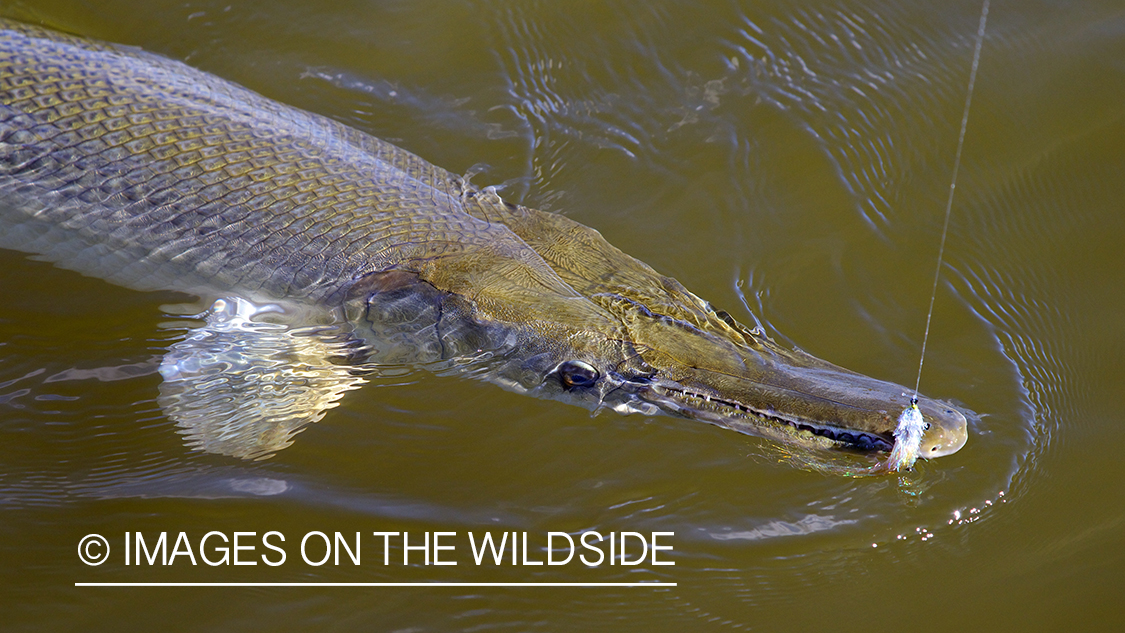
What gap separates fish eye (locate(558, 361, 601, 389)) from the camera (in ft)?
10.9

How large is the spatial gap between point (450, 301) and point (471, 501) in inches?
32.2

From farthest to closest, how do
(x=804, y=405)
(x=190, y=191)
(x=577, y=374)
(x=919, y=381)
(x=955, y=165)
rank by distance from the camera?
(x=955, y=165) → (x=919, y=381) → (x=190, y=191) → (x=577, y=374) → (x=804, y=405)

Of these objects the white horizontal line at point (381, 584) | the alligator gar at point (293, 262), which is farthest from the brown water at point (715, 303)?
the alligator gar at point (293, 262)

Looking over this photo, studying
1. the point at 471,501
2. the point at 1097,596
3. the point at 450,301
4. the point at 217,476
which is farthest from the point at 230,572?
the point at 1097,596

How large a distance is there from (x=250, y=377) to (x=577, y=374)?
59.1 inches

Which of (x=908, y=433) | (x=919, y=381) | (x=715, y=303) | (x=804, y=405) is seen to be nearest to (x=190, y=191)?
(x=715, y=303)

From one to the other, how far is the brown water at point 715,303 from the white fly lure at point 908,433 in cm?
59

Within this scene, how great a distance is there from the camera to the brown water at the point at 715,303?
3113 mm

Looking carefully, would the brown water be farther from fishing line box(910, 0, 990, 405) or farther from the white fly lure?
the white fly lure

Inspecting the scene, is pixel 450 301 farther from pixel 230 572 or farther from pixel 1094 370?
pixel 1094 370

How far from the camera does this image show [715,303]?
394 cm

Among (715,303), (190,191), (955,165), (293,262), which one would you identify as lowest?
(715,303)

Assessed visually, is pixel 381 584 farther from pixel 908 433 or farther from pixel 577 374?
pixel 908 433

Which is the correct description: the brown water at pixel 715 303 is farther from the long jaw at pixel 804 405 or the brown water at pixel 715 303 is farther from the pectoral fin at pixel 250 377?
the long jaw at pixel 804 405
